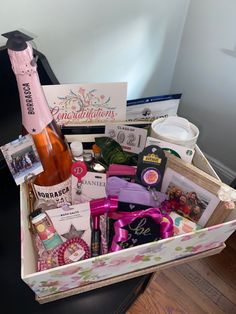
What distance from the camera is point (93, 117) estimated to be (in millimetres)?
683

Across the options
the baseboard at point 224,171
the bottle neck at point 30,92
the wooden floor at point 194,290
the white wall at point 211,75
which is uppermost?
the bottle neck at point 30,92

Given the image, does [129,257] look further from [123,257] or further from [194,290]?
[194,290]

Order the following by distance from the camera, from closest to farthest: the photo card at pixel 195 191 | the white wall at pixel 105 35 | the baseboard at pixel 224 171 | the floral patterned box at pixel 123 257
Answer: the floral patterned box at pixel 123 257 < the photo card at pixel 195 191 < the white wall at pixel 105 35 < the baseboard at pixel 224 171

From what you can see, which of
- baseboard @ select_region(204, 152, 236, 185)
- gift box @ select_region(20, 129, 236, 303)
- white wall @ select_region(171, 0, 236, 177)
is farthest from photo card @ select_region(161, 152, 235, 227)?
baseboard @ select_region(204, 152, 236, 185)

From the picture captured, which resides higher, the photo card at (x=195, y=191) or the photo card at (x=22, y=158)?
the photo card at (x=22, y=158)

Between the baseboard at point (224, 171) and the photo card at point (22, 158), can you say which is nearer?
the photo card at point (22, 158)

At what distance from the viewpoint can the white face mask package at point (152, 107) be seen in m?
0.76

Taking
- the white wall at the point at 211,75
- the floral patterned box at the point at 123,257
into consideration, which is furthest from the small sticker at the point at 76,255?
the white wall at the point at 211,75

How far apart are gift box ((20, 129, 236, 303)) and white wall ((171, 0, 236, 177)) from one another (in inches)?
29.3

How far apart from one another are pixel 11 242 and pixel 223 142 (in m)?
1.07

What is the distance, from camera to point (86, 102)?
0.66 meters

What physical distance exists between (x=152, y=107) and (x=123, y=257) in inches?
17.4

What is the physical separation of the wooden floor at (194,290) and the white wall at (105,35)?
2.56 ft

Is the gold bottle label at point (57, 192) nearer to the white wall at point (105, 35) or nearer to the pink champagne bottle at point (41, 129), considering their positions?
the pink champagne bottle at point (41, 129)
